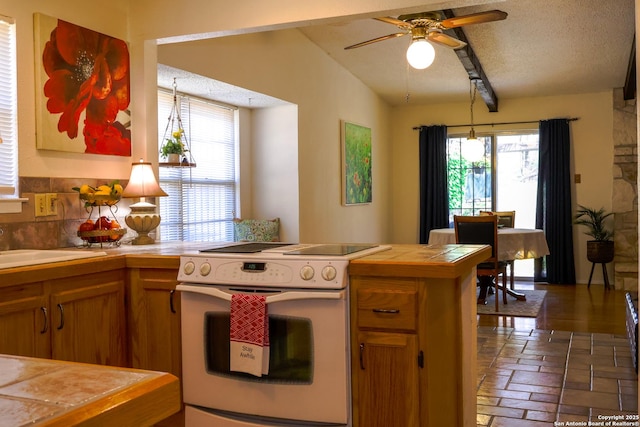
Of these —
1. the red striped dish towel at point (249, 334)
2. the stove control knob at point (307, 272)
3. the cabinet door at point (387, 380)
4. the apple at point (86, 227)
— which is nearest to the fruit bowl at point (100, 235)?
A: the apple at point (86, 227)

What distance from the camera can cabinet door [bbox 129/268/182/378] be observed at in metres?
2.85

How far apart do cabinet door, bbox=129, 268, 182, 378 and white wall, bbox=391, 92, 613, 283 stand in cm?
607

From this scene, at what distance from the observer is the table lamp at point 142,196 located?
3.42m

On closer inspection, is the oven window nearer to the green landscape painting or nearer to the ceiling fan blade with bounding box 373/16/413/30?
the ceiling fan blade with bounding box 373/16/413/30

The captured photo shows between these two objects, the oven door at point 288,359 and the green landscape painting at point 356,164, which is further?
the green landscape painting at point 356,164

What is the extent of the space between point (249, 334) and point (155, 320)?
2.07 ft

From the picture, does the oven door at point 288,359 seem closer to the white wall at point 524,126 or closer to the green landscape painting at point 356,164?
the green landscape painting at point 356,164

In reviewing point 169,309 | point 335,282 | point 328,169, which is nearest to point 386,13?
point 335,282

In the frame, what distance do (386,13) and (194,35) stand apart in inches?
46.4

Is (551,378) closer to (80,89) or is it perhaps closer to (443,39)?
(443,39)

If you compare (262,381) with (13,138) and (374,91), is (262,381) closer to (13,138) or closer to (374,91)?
(13,138)

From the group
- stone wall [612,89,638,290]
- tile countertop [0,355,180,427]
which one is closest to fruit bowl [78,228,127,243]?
tile countertop [0,355,180,427]

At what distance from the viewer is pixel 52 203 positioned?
10.5 ft

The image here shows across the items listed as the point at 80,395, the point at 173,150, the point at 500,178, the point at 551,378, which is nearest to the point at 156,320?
the point at 173,150
